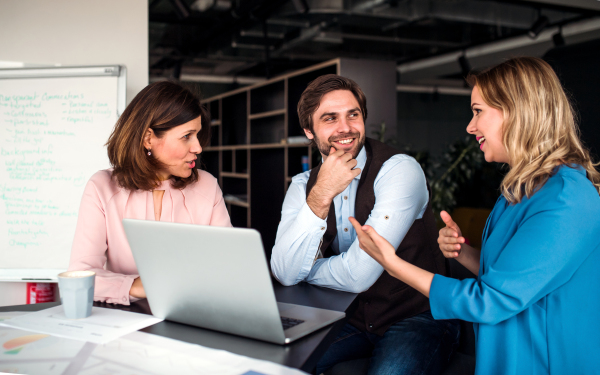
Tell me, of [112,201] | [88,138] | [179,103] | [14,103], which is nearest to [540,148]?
[179,103]

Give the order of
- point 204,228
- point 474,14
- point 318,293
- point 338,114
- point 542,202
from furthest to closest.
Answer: point 474,14
point 338,114
point 318,293
point 542,202
point 204,228

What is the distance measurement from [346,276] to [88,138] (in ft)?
6.10

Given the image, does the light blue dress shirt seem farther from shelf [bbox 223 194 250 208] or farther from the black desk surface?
shelf [bbox 223 194 250 208]

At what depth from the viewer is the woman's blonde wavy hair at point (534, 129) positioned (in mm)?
1120

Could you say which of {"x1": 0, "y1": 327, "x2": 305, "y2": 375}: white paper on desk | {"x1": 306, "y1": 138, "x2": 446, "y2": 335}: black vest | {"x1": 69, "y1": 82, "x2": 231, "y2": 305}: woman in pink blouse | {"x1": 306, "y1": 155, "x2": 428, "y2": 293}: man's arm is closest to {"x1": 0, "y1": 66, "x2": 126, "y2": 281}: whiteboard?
{"x1": 69, "y1": 82, "x2": 231, "y2": 305}: woman in pink blouse

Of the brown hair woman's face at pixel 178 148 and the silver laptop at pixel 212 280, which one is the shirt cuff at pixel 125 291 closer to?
→ the silver laptop at pixel 212 280

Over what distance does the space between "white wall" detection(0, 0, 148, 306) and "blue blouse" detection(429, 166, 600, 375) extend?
7.91 feet

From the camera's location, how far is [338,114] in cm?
186

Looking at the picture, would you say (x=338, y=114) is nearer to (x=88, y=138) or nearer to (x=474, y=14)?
(x=88, y=138)

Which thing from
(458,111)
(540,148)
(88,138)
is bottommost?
(540,148)

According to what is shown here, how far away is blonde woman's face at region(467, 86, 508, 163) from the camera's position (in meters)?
1.20

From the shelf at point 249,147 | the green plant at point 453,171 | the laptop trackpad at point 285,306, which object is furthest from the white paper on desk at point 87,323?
the shelf at point 249,147

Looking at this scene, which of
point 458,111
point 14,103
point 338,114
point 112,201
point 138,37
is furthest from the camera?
point 458,111

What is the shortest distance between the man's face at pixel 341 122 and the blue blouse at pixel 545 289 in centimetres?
80
